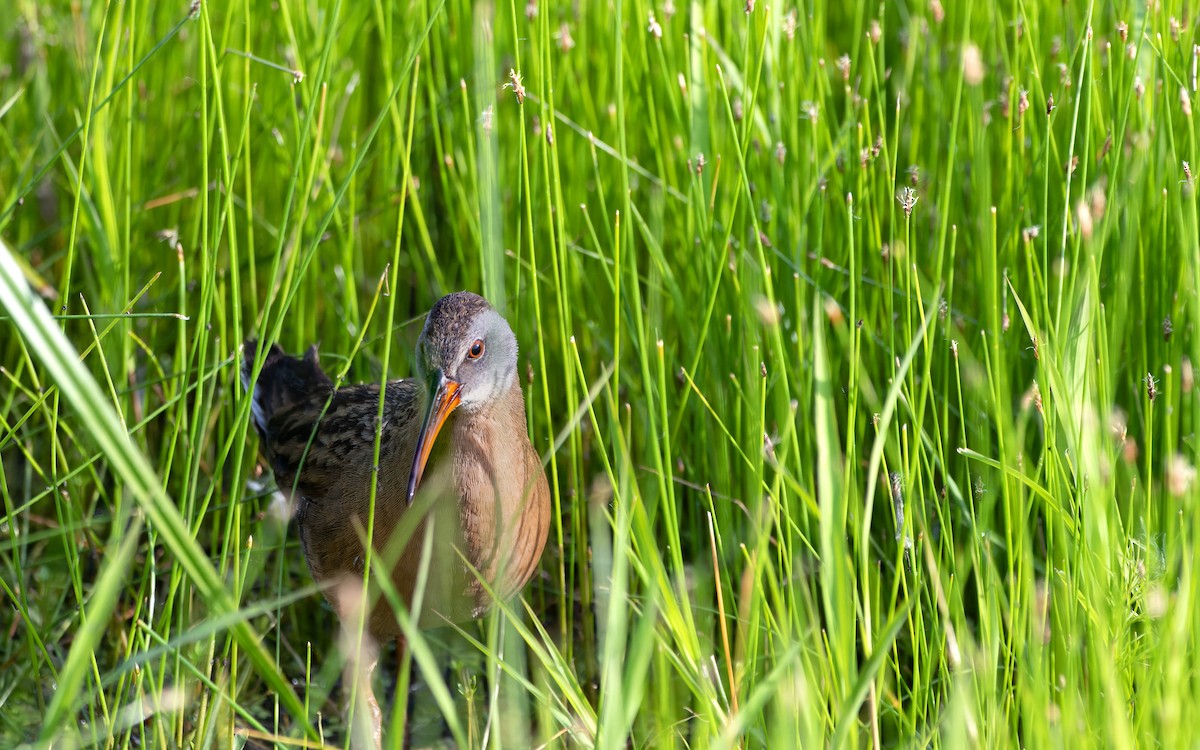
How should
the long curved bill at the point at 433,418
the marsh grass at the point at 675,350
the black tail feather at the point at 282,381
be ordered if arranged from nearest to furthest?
1. the marsh grass at the point at 675,350
2. the long curved bill at the point at 433,418
3. the black tail feather at the point at 282,381

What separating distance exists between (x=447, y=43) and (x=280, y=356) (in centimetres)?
A: 99

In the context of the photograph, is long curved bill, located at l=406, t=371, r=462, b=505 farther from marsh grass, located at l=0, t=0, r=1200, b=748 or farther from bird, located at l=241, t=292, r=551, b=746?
marsh grass, located at l=0, t=0, r=1200, b=748

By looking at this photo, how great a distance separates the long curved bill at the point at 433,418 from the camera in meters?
2.45

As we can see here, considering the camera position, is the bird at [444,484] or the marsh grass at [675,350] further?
the bird at [444,484]

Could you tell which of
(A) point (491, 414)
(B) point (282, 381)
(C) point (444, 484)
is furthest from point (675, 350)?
(B) point (282, 381)

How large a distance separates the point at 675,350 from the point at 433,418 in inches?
35.2

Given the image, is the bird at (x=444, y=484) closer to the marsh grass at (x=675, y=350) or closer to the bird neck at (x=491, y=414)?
the bird neck at (x=491, y=414)

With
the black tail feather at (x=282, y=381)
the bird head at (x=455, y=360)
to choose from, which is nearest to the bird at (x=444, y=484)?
the bird head at (x=455, y=360)

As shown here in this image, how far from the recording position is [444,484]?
102 inches

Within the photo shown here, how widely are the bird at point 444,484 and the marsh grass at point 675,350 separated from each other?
129 mm

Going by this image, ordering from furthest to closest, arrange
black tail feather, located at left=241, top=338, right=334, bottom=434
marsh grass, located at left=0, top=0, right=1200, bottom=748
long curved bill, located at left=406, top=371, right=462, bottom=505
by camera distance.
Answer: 1. black tail feather, located at left=241, top=338, right=334, bottom=434
2. long curved bill, located at left=406, top=371, right=462, bottom=505
3. marsh grass, located at left=0, top=0, right=1200, bottom=748

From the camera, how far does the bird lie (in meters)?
2.51

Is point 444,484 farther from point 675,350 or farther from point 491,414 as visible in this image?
point 675,350

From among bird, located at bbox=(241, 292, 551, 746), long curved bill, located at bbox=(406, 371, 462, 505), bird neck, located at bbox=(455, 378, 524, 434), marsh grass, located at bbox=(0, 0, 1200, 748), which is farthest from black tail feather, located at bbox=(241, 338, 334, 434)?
long curved bill, located at bbox=(406, 371, 462, 505)
